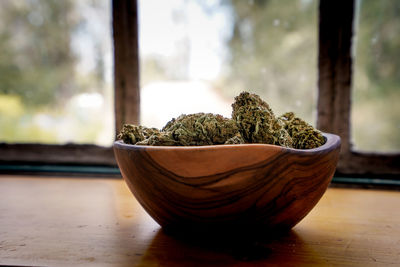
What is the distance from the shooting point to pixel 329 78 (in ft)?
3.22

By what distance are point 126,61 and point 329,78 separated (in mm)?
693

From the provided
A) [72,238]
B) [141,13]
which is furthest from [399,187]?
[141,13]

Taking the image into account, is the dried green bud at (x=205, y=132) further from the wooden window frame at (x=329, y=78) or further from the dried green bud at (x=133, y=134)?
the wooden window frame at (x=329, y=78)

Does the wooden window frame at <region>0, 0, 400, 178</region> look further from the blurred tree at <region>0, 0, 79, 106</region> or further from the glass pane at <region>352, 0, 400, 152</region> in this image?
the blurred tree at <region>0, 0, 79, 106</region>

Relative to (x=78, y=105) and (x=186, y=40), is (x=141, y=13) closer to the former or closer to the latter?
(x=186, y=40)

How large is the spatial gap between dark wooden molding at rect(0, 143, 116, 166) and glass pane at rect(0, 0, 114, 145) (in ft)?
0.12

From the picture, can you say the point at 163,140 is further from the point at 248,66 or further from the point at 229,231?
the point at 248,66

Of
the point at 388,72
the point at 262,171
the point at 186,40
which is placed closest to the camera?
the point at 262,171

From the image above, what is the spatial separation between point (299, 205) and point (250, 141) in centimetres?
12

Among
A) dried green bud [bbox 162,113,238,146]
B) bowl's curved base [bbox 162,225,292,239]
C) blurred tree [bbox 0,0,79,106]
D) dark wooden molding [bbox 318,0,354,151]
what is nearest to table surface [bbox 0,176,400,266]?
bowl's curved base [bbox 162,225,292,239]

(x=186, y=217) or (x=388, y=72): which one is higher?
(x=388, y=72)

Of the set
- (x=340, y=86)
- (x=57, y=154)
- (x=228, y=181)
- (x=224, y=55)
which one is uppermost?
(x=224, y=55)

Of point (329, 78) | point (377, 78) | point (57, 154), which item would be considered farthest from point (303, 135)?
point (57, 154)

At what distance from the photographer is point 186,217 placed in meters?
0.43
